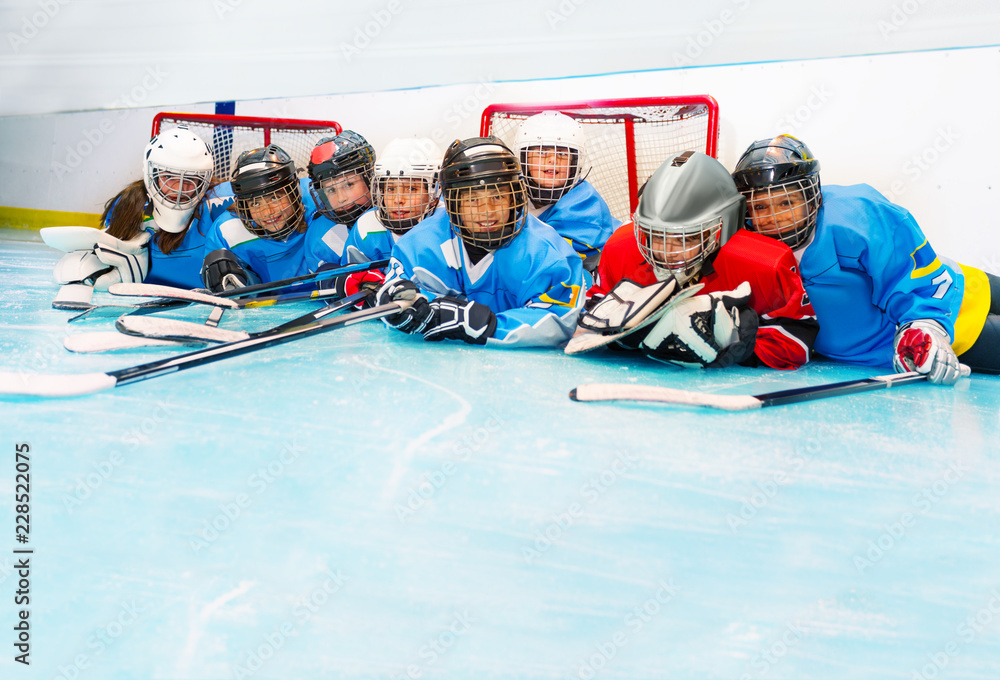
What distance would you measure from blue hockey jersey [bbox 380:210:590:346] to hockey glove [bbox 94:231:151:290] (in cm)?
168

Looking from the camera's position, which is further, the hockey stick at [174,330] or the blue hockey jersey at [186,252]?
the blue hockey jersey at [186,252]

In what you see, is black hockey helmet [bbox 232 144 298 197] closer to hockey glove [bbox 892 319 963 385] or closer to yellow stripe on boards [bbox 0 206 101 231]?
hockey glove [bbox 892 319 963 385]

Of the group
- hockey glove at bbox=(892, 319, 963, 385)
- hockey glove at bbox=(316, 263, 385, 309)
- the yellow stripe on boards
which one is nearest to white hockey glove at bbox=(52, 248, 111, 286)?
hockey glove at bbox=(316, 263, 385, 309)

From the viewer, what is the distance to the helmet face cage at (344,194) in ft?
10.3

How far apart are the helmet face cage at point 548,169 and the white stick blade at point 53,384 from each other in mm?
1986

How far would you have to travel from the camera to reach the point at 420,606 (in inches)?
36.0

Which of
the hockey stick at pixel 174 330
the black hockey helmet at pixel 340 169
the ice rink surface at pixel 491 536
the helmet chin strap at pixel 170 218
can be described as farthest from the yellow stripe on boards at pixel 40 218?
the ice rink surface at pixel 491 536

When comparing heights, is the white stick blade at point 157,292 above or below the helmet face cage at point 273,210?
below

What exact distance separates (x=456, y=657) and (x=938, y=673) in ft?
1.92

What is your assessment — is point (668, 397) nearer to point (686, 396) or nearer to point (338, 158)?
point (686, 396)

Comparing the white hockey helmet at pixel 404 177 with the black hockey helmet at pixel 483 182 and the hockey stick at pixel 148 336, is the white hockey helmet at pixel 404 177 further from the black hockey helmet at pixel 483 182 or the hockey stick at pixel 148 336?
the hockey stick at pixel 148 336

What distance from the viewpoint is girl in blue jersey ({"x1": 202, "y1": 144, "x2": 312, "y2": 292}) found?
3.07 metres

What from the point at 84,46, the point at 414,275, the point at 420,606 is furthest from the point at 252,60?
the point at 420,606

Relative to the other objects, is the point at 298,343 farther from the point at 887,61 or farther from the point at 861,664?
the point at 887,61
